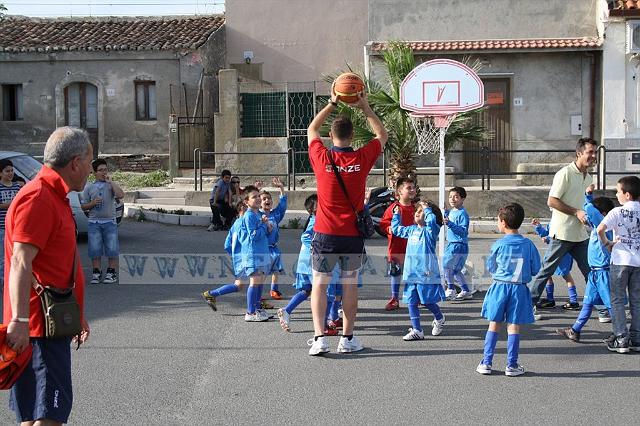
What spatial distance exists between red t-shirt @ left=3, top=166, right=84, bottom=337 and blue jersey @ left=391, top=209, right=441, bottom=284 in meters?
4.26

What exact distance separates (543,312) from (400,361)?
8.59 ft

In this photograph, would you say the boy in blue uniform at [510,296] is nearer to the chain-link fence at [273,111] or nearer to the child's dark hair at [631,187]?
the child's dark hair at [631,187]

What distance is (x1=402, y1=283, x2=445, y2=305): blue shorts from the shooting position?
27.2 ft

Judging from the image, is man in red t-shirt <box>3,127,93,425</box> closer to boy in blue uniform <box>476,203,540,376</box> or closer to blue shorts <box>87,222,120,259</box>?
boy in blue uniform <box>476,203,540,376</box>

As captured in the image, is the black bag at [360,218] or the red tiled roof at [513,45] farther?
the red tiled roof at [513,45]

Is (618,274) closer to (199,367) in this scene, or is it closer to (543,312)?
(543,312)

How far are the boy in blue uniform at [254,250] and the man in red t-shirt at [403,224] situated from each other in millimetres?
1287

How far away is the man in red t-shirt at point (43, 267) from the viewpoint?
14.3 feet

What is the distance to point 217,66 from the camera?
27.4 metres

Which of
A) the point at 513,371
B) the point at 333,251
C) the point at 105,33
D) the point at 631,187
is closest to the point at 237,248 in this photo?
the point at 333,251

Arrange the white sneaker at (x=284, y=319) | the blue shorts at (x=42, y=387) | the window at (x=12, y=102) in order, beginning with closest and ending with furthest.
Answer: the blue shorts at (x=42, y=387), the white sneaker at (x=284, y=319), the window at (x=12, y=102)

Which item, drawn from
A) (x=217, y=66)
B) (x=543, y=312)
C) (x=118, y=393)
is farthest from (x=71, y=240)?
(x=217, y=66)

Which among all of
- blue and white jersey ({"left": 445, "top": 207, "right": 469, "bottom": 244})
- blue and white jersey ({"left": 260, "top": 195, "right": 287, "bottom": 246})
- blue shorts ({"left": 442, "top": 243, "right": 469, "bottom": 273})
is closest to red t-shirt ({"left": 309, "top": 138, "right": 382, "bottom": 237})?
blue and white jersey ({"left": 260, "top": 195, "right": 287, "bottom": 246})

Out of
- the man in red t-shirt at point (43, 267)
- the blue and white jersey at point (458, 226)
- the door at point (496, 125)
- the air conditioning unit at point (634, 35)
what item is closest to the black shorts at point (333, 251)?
the blue and white jersey at point (458, 226)
